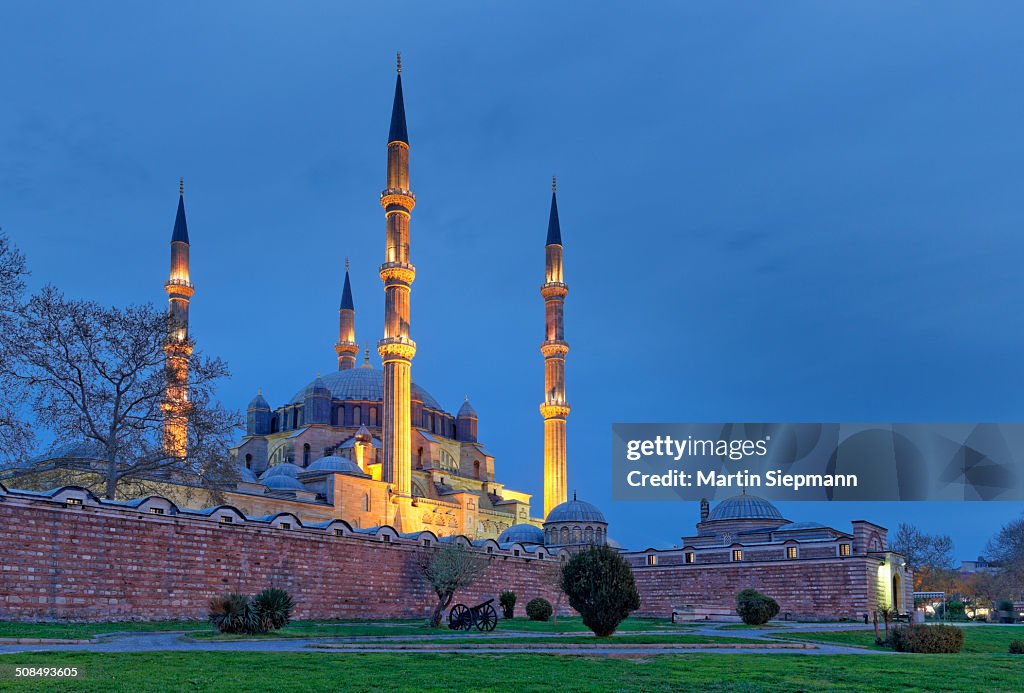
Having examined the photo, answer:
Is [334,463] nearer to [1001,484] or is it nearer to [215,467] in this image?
[215,467]

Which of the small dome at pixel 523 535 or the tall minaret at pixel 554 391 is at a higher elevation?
the tall minaret at pixel 554 391

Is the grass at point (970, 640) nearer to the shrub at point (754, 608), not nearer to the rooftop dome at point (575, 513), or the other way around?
the shrub at point (754, 608)

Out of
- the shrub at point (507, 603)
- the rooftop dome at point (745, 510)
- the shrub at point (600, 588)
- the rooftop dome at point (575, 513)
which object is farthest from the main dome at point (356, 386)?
the shrub at point (600, 588)

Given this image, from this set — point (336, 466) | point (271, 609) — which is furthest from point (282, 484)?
A: point (271, 609)

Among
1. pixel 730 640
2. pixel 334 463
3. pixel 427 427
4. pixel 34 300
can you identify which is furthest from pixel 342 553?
pixel 427 427

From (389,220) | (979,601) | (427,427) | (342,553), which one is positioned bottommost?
(979,601)

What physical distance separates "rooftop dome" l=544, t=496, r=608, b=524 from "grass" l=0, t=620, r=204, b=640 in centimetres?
2555

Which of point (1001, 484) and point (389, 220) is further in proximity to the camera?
point (389, 220)

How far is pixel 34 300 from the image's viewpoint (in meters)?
25.6

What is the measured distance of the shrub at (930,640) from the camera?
16.5m

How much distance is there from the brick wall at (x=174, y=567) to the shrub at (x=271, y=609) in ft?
16.4

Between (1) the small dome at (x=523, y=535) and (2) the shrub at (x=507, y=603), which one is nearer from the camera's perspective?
(2) the shrub at (x=507, y=603)

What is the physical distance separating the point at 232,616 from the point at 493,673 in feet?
26.2

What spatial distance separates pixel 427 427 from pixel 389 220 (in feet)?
56.2
